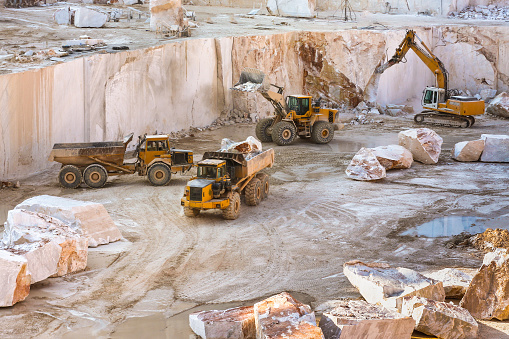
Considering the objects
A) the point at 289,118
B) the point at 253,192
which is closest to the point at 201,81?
the point at 289,118

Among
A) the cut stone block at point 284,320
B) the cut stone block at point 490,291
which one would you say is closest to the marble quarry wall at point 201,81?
the cut stone block at point 284,320

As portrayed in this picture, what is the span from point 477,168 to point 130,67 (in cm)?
1058

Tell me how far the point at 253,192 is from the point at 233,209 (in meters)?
1.09

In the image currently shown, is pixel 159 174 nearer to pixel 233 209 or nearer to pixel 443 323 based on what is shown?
pixel 233 209

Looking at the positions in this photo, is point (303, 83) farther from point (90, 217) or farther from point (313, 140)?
point (90, 217)

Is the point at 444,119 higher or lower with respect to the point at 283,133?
higher

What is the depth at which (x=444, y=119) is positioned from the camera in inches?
990

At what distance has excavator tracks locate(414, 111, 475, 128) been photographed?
24.9 meters

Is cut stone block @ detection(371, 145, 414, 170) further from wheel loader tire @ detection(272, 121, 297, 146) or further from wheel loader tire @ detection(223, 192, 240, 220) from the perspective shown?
wheel loader tire @ detection(223, 192, 240, 220)

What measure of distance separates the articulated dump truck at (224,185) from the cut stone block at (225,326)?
4.84 metres

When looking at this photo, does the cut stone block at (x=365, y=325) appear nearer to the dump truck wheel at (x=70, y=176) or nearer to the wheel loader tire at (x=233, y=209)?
the wheel loader tire at (x=233, y=209)

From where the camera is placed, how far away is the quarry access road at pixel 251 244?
31.4 ft

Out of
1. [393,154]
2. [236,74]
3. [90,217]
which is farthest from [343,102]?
[90,217]

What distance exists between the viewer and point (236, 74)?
82.4 feet
